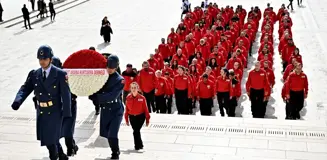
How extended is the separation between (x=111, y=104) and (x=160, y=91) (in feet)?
16.2

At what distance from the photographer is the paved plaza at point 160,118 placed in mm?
8594

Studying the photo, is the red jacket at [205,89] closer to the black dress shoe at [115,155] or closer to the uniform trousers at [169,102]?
the uniform trousers at [169,102]

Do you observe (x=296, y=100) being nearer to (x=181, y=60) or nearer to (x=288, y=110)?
(x=288, y=110)

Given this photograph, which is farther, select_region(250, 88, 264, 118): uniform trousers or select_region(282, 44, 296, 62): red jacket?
select_region(282, 44, 296, 62): red jacket

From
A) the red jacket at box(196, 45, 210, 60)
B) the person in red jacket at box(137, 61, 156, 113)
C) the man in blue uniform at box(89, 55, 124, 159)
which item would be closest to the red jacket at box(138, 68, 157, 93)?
the person in red jacket at box(137, 61, 156, 113)

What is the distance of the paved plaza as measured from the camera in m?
8.59

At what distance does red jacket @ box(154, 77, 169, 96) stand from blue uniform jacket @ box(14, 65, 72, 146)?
578 centimetres

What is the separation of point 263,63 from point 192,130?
4039 mm

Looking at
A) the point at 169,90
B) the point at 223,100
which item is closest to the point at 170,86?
the point at 169,90

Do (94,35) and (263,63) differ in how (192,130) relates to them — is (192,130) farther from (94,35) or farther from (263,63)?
(94,35)

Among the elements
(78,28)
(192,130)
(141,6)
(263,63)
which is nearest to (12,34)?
(78,28)

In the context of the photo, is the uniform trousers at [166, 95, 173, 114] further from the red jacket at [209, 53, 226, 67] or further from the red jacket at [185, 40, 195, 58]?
the red jacket at [185, 40, 195, 58]

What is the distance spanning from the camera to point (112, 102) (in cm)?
775

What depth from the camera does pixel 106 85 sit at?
302 inches
